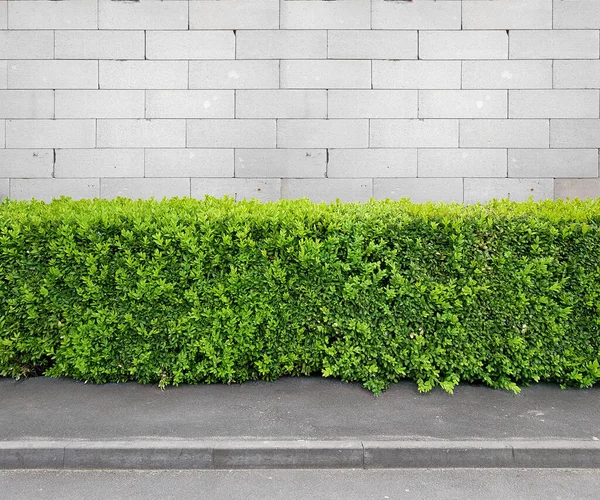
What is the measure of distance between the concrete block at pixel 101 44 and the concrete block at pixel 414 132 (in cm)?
334

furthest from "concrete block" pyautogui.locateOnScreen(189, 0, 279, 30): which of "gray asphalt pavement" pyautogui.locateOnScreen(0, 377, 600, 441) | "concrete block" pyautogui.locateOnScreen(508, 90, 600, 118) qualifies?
"gray asphalt pavement" pyautogui.locateOnScreen(0, 377, 600, 441)

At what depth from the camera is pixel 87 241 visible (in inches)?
213

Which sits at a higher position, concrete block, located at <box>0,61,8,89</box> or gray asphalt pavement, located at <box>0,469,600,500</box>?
concrete block, located at <box>0,61,8,89</box>

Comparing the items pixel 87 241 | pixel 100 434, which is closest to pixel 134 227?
pixel 87 241

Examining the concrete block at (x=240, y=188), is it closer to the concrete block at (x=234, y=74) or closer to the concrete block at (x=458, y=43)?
the concrete block at (x=234, y=74)

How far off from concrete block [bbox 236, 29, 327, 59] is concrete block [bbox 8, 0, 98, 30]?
2.01m

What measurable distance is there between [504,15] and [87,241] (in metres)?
6.01

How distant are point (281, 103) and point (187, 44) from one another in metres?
1.47

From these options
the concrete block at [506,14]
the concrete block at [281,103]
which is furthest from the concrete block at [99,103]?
the concrete block at [506,14]

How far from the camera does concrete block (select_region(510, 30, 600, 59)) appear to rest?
7344 millimetres

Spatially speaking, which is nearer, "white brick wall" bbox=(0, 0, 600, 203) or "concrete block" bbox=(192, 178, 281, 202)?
"white brick wall" bbox=(0, 0, 600, 203)

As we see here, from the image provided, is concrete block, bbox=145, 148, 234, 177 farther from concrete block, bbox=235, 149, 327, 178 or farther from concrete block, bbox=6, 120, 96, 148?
concrete block, bbox=6, 120, 96, 148

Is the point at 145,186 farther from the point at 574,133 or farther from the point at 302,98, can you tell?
the point at 574,133

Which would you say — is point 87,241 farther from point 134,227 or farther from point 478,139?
point 478,139
